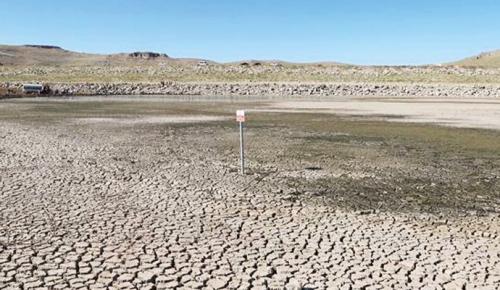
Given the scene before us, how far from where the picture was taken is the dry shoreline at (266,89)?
5558 cm

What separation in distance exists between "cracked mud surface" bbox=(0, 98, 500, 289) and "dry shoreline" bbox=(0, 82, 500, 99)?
42.8 m

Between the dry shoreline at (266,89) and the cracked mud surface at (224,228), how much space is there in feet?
141

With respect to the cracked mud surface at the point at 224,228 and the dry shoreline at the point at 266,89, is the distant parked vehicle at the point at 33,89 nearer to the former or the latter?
the dry shoreline at the point at 266,89

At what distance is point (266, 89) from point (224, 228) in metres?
54.0

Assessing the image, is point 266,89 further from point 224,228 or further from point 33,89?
point 224,228

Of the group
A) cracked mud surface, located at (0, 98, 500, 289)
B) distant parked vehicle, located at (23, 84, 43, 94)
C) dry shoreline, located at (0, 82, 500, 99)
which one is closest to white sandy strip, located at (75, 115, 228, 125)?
cracked mud surface, located at (0, 98, 500, 289)

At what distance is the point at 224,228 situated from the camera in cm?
877

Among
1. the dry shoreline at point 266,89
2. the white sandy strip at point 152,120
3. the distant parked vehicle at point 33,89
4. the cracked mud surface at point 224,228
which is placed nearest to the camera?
the cracked mud surface at point 224,228

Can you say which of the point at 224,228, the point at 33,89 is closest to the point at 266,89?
the point at 33,89

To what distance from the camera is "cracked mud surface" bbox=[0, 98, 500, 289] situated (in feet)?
22.0

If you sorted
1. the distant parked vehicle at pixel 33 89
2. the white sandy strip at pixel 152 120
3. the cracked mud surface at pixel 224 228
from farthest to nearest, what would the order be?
the distant parked vehicle at pixel 33 89 → the white sandy strip at pixel 152 120 → the cracked mud surface at pixel 224 228

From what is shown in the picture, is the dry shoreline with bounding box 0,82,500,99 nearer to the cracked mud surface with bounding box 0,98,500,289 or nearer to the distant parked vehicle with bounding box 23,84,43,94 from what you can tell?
the distant parked vehicle with bounding box 23,84,43,94

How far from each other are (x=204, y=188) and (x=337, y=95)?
159 ft

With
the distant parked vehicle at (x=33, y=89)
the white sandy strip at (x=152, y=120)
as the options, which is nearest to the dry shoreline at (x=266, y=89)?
the distant parked vehicle at (x=33, y=89)
